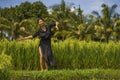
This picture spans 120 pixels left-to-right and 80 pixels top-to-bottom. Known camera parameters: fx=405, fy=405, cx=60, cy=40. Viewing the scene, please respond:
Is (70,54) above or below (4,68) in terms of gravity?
below

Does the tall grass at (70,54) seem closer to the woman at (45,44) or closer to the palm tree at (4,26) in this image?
the woman at (45,44)

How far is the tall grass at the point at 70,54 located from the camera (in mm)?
17031

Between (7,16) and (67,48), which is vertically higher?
(7,16)

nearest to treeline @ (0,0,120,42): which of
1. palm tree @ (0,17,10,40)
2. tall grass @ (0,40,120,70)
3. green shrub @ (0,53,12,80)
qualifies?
palm tree @ (0,17,10,40)

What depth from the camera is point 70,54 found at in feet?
57.4

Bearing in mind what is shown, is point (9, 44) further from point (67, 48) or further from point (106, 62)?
point (106, 62)

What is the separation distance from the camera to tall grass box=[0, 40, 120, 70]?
17.0 metres

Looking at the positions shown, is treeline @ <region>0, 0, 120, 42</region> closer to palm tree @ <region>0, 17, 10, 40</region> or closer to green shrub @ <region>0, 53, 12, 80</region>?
palm tree @ <region>0, 17, 10, 40</region>

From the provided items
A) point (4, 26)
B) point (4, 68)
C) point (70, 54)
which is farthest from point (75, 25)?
point (4, 68)

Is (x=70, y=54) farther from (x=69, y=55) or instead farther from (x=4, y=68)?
(x=4, y=68)

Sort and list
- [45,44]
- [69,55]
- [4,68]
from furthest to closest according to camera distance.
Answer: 1. [69,55]
2. [45,44]
3. [4,68]

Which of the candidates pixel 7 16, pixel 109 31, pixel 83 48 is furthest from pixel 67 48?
pixel 7 16

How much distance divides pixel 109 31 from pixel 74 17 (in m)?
4.89

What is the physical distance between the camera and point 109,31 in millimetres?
44656
